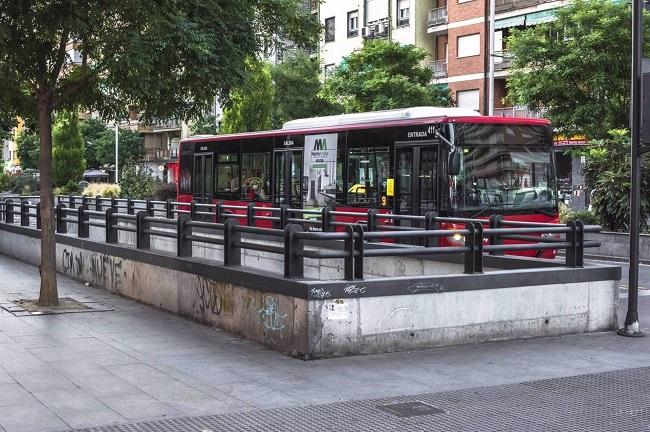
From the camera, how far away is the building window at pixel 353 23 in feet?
182

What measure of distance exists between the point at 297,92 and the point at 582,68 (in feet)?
73.5

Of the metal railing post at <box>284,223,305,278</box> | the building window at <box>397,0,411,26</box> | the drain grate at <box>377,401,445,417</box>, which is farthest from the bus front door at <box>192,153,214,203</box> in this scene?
the building window at <box>397,0,411,26</box>

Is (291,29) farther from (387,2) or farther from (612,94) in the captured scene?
(387,2)

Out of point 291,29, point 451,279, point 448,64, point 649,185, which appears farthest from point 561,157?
point 451,279

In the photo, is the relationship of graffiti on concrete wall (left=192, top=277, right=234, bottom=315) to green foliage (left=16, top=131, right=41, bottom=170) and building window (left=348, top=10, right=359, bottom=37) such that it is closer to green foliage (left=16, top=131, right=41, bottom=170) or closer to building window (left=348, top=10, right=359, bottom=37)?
building window (left=348, top=10, right=359, bottom=37)

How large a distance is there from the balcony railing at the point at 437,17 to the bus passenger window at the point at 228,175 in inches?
1103

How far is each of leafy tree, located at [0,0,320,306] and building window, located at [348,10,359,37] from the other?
43.4 meters

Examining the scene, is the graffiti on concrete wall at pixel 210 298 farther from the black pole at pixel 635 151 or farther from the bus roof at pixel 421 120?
the bus roof at pixel 421 120

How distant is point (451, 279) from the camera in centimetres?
904

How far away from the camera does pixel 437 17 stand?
49.2 metres

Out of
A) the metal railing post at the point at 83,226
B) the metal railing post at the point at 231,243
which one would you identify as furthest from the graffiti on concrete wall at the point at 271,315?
the metal railing post at the point at 83,226

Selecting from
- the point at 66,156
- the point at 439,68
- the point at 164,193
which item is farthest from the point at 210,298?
the point at 66,156

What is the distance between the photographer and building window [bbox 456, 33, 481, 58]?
4581cm

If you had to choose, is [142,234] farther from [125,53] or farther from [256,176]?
[256,176]
